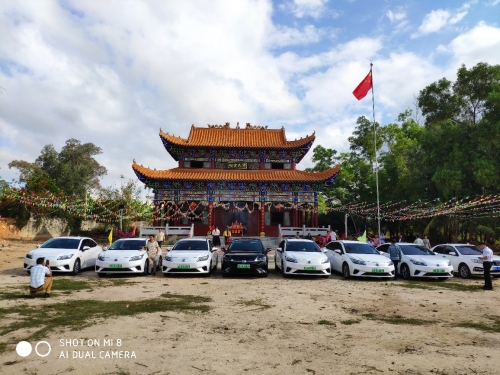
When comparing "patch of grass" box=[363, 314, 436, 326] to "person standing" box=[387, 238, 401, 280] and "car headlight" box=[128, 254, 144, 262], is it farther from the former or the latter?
"car headlight" box=[128, 254, 144, 262]

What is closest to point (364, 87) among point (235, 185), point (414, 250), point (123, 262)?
point (414, 250)

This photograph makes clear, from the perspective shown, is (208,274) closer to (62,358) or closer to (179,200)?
(62,358)

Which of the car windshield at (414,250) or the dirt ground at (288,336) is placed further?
the car windshield at (414,250)

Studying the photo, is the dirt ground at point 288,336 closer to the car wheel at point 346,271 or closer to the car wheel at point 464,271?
the car wheel at point 346,271

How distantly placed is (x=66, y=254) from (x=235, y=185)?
636 inches

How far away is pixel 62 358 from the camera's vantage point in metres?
4.21

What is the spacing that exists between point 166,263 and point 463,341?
8.31 m

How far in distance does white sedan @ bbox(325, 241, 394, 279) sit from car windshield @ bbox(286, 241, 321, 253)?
0.84 m

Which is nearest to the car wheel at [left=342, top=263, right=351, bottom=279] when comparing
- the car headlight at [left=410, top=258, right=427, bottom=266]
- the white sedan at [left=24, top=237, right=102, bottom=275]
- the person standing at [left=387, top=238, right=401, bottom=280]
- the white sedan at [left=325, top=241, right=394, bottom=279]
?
the white sedan at [left=325, top=241, right=394, bottom=279]

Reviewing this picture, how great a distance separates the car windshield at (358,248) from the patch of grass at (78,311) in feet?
19.7

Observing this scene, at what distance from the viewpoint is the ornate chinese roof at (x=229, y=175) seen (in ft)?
82.3

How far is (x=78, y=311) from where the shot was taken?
6.46m

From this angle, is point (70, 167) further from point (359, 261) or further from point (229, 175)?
point (359, 261)

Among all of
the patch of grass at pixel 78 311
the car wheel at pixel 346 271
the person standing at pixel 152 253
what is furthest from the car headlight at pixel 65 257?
the car wheel at pixel 346 271
